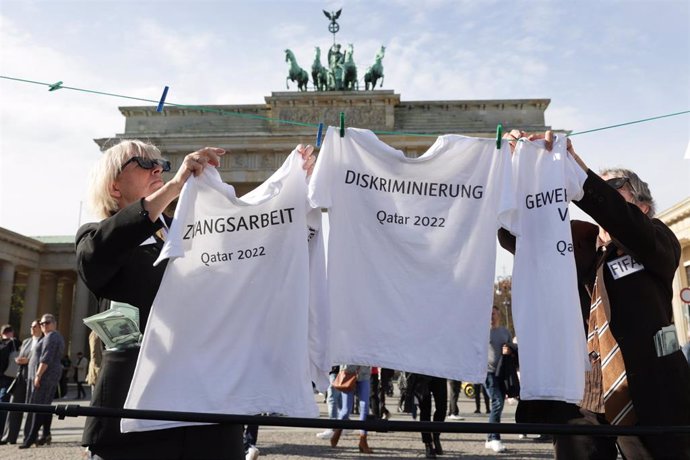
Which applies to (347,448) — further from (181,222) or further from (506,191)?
(181,222)

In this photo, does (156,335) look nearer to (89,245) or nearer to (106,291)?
(106,291)

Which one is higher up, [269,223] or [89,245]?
[269,223]

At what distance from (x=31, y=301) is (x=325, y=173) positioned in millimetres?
39361

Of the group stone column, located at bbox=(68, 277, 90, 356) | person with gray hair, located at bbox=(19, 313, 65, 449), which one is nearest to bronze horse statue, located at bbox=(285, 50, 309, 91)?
stone column, located at bbox=(68, 277, 90, 356)

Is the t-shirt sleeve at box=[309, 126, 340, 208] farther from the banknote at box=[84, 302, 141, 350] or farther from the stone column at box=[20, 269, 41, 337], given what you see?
the stone column at box=[20, 269, 41, 337]

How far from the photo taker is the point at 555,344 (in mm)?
3023

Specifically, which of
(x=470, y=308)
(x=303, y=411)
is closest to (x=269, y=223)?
(x=303, y=411)

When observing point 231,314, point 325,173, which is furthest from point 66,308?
point 231,314

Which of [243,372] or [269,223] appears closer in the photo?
[243,372]

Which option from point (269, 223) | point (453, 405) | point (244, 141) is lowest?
point (453, 405)

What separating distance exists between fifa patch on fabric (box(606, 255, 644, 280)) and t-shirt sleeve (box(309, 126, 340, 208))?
5.34ft

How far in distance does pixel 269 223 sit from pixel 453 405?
11160 mm

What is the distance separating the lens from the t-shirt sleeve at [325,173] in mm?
3184

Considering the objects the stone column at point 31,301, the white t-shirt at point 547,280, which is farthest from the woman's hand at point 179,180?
the stone column at point 31,301
